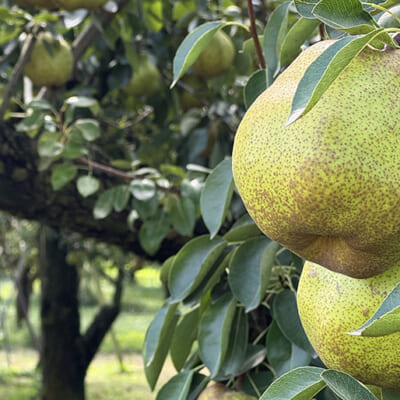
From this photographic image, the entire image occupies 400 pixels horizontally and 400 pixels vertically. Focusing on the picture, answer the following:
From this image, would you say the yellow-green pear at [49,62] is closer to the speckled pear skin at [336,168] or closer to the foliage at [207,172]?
the foliage at [207,172]

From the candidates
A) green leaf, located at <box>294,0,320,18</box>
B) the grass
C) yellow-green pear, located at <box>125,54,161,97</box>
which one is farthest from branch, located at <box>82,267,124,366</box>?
green leaf, located at <box>294,0,320,18</box>

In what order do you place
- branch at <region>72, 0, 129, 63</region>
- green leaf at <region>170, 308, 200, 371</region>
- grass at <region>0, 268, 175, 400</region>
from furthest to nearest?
grass at <region>0, 268, 175, 400</region> → branch at <region>72, 0, 129, 63</region> → green leaf at <region>170, 308, 200, 371</region>

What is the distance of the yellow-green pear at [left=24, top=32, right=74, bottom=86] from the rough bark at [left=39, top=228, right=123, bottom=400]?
5.67ft

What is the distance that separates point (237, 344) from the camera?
3.14 ft

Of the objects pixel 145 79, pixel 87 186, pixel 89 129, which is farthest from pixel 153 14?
pixel 87 186

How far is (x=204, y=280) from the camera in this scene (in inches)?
37.2

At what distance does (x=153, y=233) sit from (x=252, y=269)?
73 centimetres

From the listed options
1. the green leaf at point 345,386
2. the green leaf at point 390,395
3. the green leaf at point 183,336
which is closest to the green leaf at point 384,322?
the green leaf at point 345,386

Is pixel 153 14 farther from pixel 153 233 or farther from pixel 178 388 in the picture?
pixel 178 388

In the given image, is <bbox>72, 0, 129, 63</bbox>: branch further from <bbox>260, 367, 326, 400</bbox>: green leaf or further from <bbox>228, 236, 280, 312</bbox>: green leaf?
<bbox>260, 367, 326, 400</bbox>: green leaf

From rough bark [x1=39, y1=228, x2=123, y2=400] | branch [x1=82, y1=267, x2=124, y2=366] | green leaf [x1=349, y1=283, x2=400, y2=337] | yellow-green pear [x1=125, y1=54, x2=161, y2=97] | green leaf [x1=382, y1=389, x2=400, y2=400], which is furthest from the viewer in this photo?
branch [x1=82, y1=267, x2=124, y2=366]

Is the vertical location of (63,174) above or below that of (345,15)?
below

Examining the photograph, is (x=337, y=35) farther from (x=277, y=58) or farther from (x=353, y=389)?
(x=353, y=389)

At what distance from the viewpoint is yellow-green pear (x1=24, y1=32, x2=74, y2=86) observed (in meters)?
1.82
